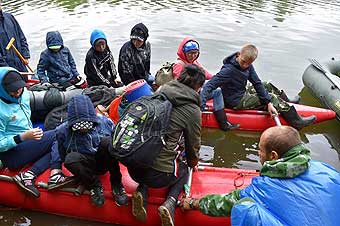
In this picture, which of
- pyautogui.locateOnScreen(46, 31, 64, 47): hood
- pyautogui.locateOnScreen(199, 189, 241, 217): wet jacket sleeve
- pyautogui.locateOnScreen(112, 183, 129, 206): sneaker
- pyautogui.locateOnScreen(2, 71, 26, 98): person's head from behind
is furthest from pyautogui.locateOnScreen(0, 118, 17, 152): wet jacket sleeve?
pyautogui.locateOnScreen(46, 31, 64, 47): hood

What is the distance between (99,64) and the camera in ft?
19.7

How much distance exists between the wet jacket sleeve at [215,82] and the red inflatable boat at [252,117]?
30 centimetres

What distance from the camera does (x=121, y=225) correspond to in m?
4.00

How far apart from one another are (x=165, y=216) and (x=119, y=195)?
0.51m

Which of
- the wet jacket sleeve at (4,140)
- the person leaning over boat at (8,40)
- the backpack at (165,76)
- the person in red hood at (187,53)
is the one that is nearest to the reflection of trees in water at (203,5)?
the person leaning over boat at (8,40)

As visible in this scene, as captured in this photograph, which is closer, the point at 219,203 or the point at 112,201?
the point at 219,203

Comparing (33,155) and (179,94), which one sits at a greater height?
(179,94)

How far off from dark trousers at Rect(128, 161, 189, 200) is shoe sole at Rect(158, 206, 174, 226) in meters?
0.19

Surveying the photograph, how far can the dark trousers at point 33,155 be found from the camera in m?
4.10

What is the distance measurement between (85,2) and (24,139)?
1266 centimetres

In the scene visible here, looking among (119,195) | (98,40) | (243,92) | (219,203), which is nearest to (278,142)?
(219,203)

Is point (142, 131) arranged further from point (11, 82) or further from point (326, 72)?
point (326, 72)

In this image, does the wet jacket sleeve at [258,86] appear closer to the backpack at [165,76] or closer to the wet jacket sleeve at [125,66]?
the backpack at [165,76]

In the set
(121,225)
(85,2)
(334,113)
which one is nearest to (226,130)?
(334,113)
